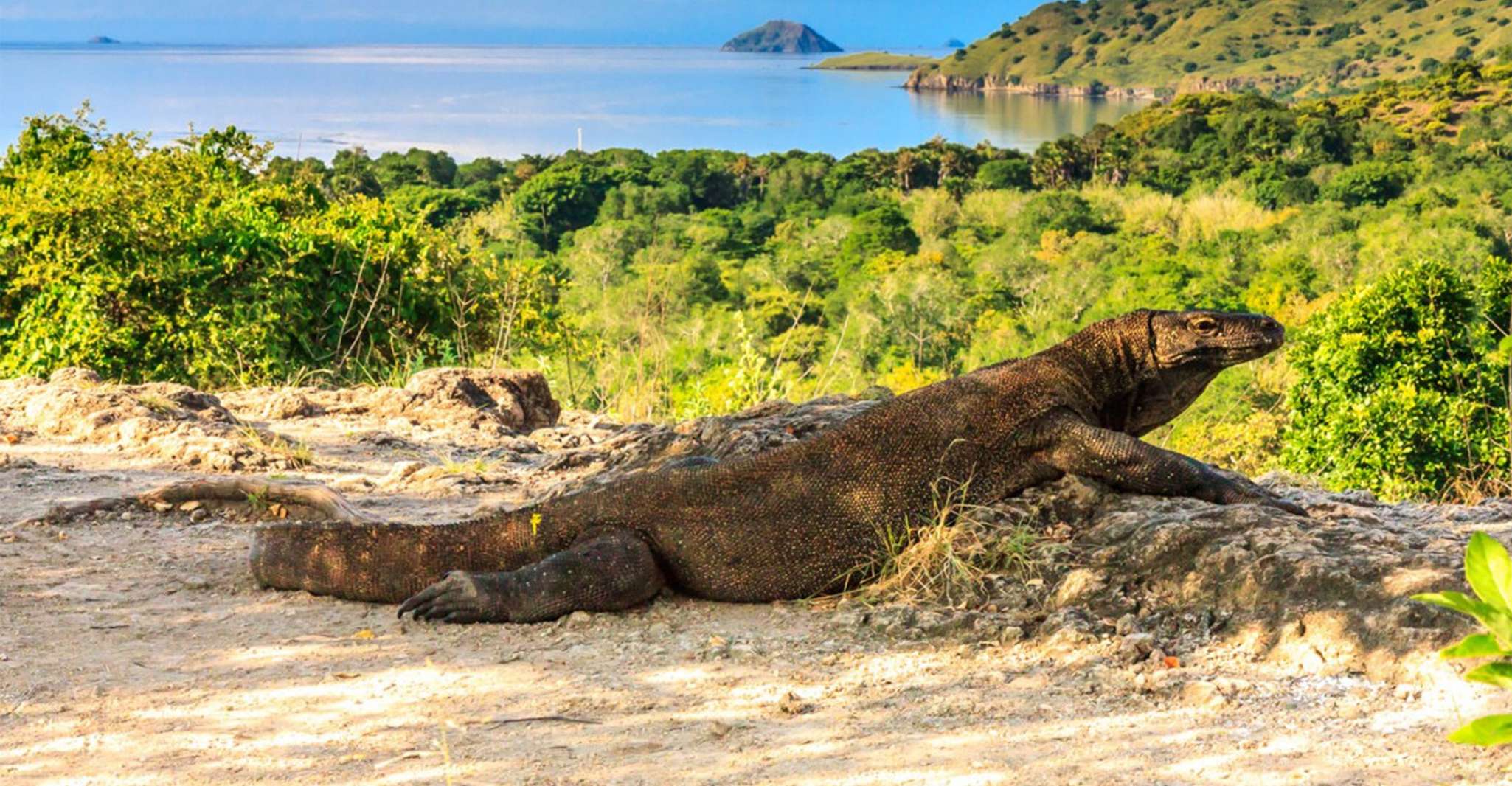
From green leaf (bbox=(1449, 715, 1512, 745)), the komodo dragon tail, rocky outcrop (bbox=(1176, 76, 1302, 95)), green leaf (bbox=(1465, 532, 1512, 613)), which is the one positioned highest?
rocky outcrop (bbox=(1176, 76, 1302, 95))

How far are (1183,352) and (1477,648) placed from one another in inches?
125

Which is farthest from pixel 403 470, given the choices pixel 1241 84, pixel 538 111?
pixel 538 111

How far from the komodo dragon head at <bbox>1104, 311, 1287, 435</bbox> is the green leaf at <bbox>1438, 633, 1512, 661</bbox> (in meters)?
3.03

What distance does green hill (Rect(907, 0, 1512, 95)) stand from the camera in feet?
356

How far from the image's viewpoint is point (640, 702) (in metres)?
3.68

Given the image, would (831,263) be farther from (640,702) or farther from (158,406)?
(640,702)

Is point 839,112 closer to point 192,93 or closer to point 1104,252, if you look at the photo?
point 192,93


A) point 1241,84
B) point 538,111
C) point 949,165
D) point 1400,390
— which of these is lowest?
point 1400,390

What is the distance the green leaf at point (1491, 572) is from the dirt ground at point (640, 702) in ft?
4.83

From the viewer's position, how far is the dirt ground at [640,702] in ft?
10.5

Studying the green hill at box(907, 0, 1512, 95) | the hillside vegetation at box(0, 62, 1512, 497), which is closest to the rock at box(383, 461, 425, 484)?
the hillside vegetation at box(0, 62, 1512, 497)

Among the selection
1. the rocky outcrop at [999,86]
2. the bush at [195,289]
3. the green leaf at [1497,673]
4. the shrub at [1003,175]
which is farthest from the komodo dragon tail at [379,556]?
the rocky outcrop at [999,86]

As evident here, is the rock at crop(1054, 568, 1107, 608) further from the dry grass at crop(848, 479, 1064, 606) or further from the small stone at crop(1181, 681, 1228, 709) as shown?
the small stone at crop(1181, 681, 1228, 709)

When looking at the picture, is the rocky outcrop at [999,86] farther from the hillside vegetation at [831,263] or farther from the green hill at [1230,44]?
the hillside vegetation at [831,263]
